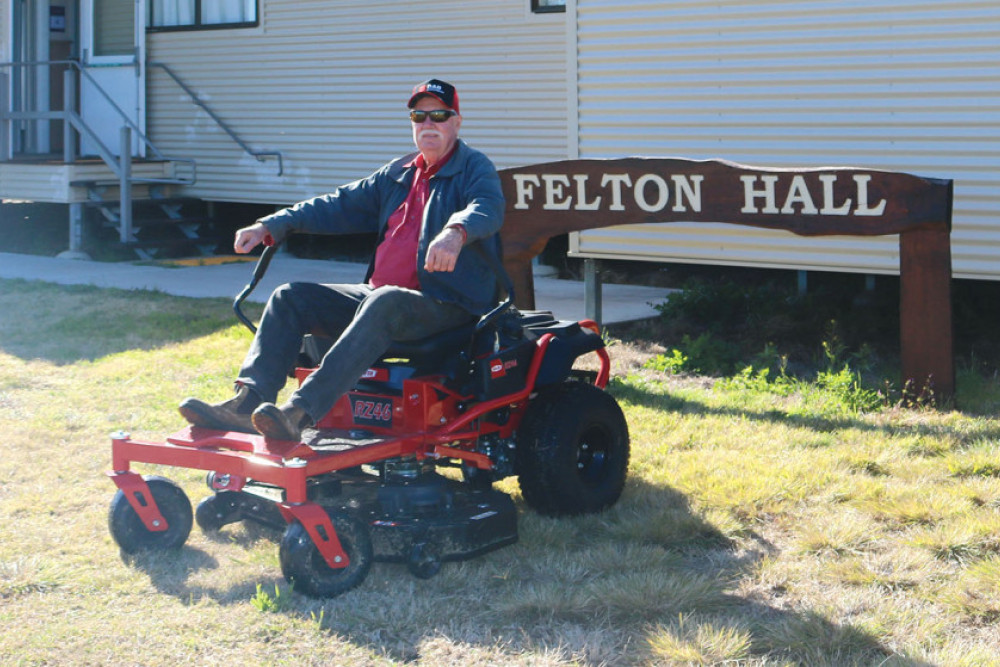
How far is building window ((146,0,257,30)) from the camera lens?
41.5 feet

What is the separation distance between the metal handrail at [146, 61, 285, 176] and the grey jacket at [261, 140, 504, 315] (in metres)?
7.63

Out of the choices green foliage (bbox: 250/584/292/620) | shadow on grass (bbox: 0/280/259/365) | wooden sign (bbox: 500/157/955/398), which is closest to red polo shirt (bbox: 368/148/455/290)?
green foliage (bbox: 250/584/292/620)

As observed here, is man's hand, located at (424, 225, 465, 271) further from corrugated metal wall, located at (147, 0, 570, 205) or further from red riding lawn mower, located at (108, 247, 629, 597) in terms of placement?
corrugated metal wall, located at (147, 0, 570, 205)

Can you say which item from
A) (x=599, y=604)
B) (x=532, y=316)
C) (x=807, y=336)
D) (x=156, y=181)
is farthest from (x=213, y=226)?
(x=599, y=604)

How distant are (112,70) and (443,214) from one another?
10.0 m

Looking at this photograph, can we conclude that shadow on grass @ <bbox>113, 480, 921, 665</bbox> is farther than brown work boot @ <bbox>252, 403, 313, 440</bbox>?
No

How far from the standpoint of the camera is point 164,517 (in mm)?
4324

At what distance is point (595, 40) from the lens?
8445mm

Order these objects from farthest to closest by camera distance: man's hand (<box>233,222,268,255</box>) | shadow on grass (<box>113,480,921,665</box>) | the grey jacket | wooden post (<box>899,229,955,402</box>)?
wooden post (<box>899,229,955,402</box>) < man's hand (<box>233,222,268,255</box>) < the grey jacket < shadow on grass (<box>113,480,921,665</box>)

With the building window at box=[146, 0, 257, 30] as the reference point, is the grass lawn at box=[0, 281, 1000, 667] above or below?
below

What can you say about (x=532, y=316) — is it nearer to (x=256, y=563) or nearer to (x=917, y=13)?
(x=256, y=563)

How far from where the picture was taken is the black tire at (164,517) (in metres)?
4.26

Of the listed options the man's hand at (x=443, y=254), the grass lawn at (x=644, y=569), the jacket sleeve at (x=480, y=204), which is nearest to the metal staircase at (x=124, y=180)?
the grass lawn at (x=644, y=569)

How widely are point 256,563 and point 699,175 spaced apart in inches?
136
